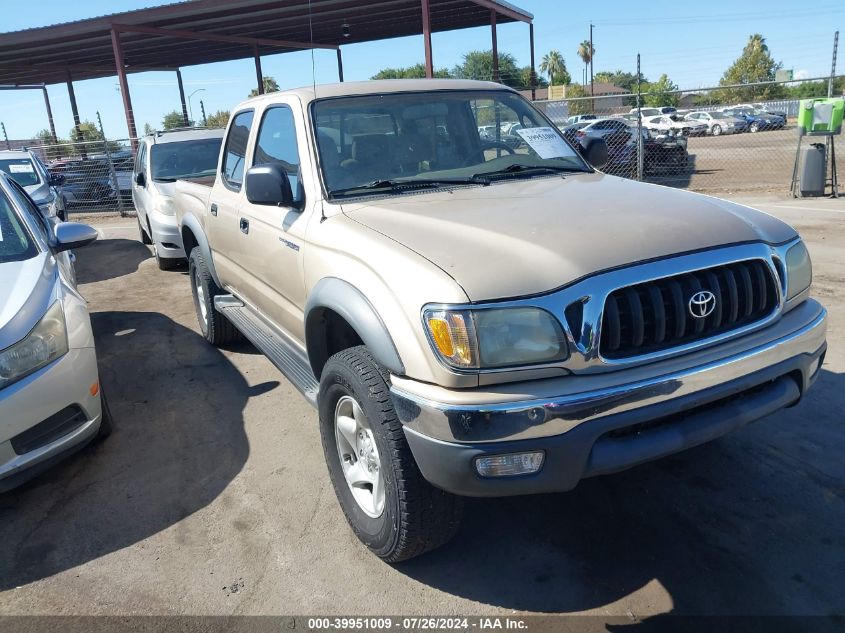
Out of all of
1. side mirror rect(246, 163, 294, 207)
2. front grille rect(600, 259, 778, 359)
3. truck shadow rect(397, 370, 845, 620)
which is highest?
side mirror rect(246, 163, 294, 207)

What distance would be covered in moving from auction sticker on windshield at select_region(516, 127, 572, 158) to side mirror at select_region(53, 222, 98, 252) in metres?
2.92

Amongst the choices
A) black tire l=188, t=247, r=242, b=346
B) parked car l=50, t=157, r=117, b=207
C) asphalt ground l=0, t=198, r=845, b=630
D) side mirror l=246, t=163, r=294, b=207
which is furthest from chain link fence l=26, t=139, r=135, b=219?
side mirror l=246, t=163, r=294, b=207

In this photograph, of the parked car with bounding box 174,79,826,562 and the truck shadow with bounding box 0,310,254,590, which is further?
the truck shadow with bounding box 0,310,254,590

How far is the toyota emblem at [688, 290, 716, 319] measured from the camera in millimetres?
2465

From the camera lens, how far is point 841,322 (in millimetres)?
5289

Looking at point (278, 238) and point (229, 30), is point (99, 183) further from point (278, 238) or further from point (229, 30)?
point (278, 238)

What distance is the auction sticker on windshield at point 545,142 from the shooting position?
3922 millimetres

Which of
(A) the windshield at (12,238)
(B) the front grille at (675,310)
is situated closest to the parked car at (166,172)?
A: (A) the windshield at (12,238)

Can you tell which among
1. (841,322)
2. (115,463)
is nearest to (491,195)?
(115,463)

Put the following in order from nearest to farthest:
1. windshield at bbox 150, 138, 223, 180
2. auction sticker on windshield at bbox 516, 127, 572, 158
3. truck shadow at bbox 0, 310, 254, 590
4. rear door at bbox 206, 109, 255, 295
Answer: truck shadow at bbox 0, 310, 254, 590 → auction sticker on windshield at bbox 516, 127, 572, 158 → rear door at bbox 206, 109, 255, 295 → windshield at bbox 150, 138, 223, 180

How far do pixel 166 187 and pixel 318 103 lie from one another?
624 cm

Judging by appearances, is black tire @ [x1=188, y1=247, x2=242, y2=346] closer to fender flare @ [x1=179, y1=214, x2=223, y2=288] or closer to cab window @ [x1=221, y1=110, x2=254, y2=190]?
fender flare @ [x1=179, y1=214, x2=223, y2=288]

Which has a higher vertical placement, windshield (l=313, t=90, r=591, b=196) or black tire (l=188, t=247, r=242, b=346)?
windshield (l=313, t=90, r=591, b=196)

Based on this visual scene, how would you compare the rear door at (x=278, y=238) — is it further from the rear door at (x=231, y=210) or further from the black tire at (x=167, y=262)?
the black tire at (x=167, y=262)
